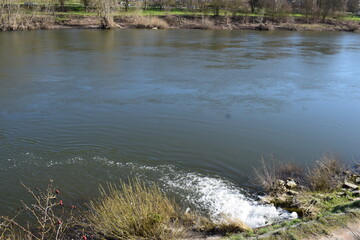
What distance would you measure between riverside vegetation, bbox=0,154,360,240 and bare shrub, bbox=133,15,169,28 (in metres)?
43.6

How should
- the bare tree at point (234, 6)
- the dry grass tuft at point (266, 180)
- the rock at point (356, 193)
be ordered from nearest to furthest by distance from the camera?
the rock at point (356, 193)
the dry grass tuft at point (266, 180)
the bare tree at point (234, 6)

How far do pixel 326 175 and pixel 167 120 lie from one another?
245 inches

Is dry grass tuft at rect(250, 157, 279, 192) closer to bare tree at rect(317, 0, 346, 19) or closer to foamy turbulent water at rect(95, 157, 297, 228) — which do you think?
foamy turbulent water at rect(95, 157, 297, 228)

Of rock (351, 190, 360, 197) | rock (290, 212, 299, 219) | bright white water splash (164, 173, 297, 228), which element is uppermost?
rock (351, 190, 360, 197)

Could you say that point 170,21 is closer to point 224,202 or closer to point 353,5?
point 353,5

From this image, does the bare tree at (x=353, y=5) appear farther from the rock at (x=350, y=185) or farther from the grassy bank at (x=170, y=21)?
the rock at (x=350, y=185)

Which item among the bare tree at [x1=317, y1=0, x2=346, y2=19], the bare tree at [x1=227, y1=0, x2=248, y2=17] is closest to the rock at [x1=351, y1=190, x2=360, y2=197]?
the bare tree at [x1=227, y1=0, x2=248, y2=17]

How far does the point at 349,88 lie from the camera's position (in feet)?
60.5

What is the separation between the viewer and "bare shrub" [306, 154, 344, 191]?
8633mm

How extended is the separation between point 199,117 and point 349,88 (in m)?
9.14

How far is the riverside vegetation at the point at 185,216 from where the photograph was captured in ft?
19.5

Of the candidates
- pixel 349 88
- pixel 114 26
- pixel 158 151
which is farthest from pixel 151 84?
pixel 114 26

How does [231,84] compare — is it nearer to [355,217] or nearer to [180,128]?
[180,128]

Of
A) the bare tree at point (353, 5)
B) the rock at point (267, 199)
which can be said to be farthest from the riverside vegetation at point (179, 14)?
the rock at point (267, 199)
